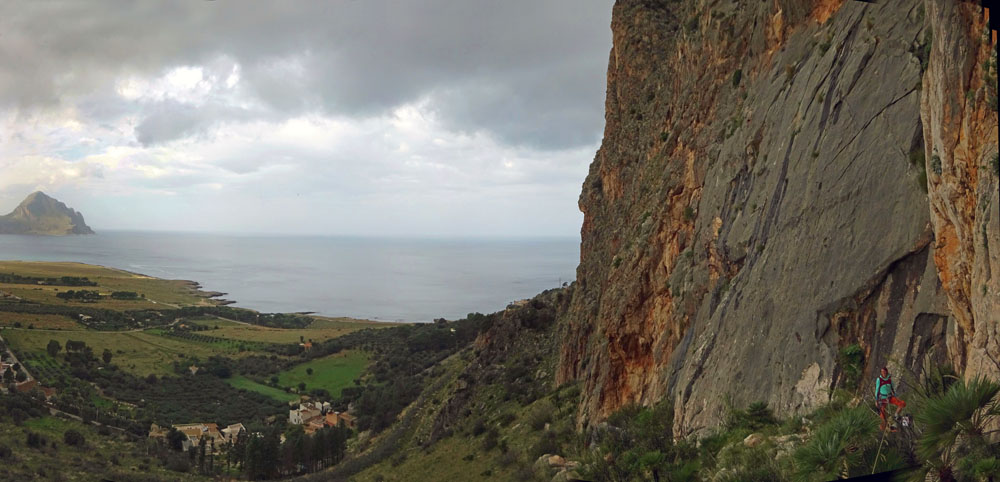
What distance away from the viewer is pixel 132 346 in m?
39.3

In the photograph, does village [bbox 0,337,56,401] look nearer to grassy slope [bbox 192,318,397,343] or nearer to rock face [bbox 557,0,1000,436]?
rock face [bbox 557,0,1000,436]

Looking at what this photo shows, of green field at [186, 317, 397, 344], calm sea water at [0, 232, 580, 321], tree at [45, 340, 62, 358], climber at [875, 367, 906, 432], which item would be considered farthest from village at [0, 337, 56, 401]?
green field at [186, 317, 397, 344]

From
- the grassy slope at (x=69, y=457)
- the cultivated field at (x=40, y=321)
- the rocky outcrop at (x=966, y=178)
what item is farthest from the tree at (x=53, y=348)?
the rocky outcrop at (x=966, y=178)

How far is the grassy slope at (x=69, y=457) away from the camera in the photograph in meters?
8.58

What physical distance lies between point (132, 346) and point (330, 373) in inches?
532

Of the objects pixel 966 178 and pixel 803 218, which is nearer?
pixel 966 178

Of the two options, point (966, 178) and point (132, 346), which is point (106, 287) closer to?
point (132, 346)

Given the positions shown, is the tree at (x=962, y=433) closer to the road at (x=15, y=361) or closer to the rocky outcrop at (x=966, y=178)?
the rocky outcrop at (x=966, y=178)

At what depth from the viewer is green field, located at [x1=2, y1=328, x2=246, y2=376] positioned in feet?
84.4

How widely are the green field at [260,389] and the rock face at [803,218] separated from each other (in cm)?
2973

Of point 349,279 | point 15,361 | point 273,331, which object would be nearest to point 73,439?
point 15,361

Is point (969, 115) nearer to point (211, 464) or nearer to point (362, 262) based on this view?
point (211, 464)

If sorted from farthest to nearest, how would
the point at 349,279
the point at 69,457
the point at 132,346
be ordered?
1. the point at 349,279
2. the point at 132,346
3. the point at 69,457

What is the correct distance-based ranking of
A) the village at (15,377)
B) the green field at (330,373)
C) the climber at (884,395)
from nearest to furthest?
the climber at (884,395)
the village at (15,377)
the green field at (330,373)
